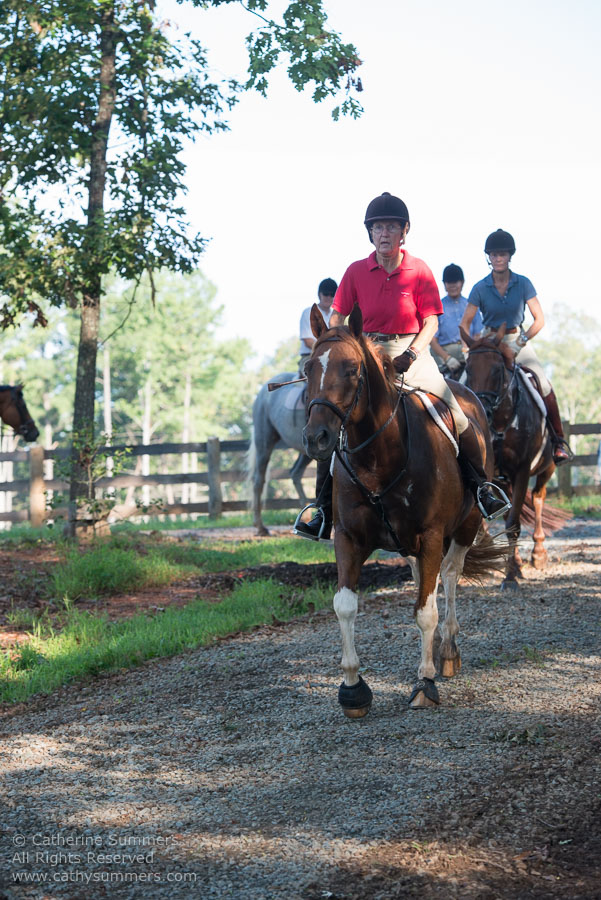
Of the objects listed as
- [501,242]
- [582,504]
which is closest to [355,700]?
[501,242]

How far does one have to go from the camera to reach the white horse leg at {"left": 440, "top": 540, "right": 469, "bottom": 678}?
21.5 feet

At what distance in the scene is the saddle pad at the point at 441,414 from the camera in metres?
6.23

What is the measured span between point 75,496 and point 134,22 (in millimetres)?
7317

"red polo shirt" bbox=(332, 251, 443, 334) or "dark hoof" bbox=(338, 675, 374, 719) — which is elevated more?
"red polo shirt" bbox=(332, 251, 443, 334)

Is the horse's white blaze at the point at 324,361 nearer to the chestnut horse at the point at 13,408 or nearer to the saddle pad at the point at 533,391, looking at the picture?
the saddle pad at the point at 533,391

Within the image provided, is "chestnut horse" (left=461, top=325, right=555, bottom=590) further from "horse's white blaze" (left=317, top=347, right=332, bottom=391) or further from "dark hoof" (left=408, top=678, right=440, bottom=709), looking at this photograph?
"horse's white blaze" (left=317, top=347, right=332, bottom=391)

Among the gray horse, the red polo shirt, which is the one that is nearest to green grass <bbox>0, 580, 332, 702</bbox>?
the red polo shirt

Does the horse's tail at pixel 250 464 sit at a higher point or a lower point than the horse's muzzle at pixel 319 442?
lower

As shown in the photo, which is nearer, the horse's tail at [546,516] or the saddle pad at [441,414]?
the saddle pad at [441,414]

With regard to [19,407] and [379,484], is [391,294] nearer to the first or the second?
[379,484]

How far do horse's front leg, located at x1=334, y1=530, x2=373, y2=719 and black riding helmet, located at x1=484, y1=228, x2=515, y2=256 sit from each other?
5665 mm

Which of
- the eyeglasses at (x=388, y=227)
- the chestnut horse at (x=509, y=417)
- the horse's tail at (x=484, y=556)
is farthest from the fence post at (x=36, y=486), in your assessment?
the eyeglasses at (x=388, y=227)

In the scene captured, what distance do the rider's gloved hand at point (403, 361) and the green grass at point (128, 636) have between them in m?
3.45

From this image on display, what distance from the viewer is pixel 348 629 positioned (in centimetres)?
575
